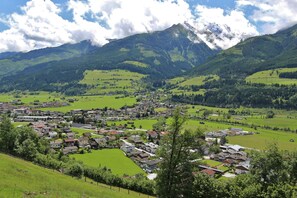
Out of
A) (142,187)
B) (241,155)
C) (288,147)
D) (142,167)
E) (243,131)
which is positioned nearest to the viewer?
(142,187)

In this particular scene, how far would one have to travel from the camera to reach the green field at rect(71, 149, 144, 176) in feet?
302

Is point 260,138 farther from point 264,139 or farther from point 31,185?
point 31,185

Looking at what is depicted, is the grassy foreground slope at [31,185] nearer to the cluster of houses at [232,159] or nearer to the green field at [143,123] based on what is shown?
the cluster of houses at [232,159]

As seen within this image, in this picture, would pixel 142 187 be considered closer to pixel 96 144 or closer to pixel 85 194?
pixel 85 194

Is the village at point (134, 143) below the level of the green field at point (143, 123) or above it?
below

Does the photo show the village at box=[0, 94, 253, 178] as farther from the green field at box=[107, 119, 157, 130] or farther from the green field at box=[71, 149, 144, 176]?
the green field at box=[107, 119, 157, 130]

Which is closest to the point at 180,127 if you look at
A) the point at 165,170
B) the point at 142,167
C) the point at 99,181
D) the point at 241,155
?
the point at 165,170

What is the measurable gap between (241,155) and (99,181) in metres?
63.6

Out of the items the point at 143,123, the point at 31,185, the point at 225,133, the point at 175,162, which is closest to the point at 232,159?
the point at 225,133

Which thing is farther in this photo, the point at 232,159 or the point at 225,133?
the point at 225,133

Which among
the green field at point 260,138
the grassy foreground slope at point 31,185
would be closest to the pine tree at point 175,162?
the grassy foreground slope at point 31,185

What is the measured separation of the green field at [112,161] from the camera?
92062 mm

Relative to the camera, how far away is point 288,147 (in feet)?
410

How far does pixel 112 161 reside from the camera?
331 ft
